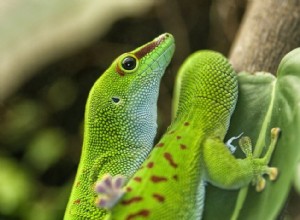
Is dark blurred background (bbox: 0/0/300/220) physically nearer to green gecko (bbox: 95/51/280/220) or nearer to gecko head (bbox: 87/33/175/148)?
gecko head (bbox: 87/33/175/148)

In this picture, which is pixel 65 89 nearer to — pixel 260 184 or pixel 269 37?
pixel 269 37

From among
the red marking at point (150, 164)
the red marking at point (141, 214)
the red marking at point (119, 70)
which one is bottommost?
the red marking at point (141, 214)

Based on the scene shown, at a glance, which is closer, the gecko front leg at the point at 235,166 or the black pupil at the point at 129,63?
the gecko front leg at the point at 235,166

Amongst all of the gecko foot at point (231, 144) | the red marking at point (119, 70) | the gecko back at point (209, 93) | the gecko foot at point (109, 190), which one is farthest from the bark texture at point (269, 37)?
the gecko foot at point (109, 190)

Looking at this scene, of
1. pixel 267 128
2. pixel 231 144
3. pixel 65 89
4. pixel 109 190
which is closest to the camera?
pixel 109 190

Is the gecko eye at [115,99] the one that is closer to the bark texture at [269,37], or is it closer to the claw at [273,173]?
the bark texture at [269,37]

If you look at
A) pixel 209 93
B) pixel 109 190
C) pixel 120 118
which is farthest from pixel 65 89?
pixel 109 190

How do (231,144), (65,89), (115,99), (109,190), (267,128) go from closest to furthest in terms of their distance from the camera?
(109,190) → (267,128) → (231,144) → (115,99) → (65,89)
